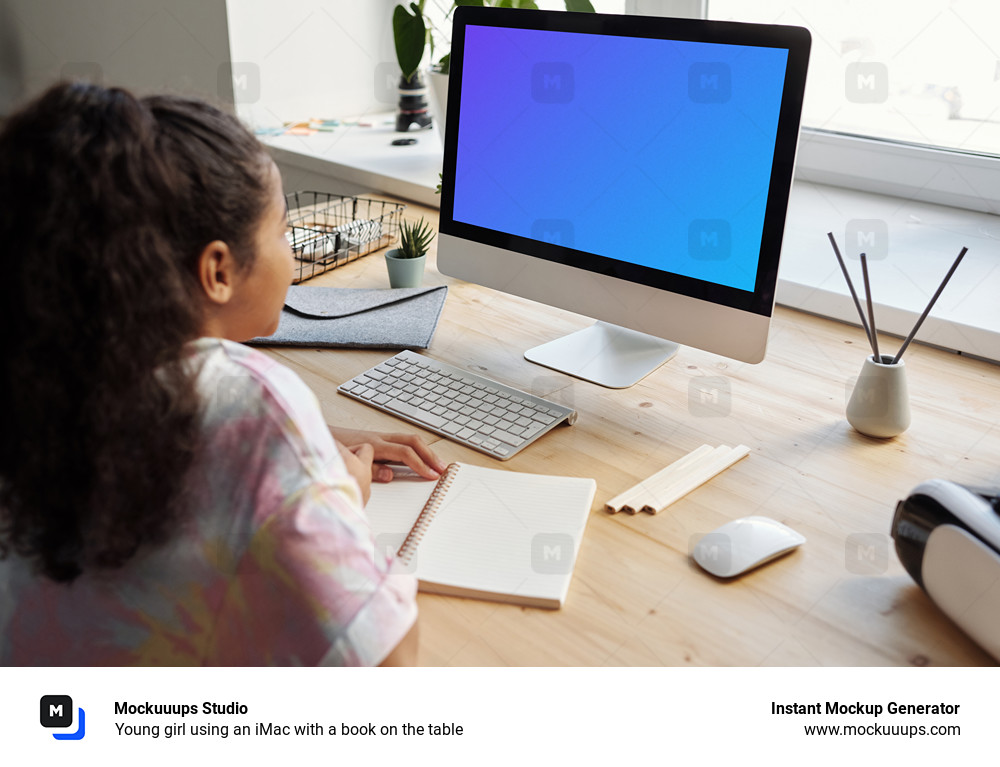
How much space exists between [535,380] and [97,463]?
2.15 ft

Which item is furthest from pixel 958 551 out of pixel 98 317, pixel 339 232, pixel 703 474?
pixel 339 232

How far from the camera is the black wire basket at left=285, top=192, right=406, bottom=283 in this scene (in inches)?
59.6

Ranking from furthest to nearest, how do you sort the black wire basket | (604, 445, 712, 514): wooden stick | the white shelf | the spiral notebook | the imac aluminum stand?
the white shelf → the black wire basket → the imac aluminum stand → (604, 445, 712, 514): wooden stick → the spiral notebook

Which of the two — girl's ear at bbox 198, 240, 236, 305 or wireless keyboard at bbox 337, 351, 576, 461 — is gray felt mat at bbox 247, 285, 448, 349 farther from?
girl's ear at bbox 198, 240, 236, 305

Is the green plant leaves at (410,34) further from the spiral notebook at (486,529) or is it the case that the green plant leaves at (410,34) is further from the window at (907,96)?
the spiral notebook at (486,529)

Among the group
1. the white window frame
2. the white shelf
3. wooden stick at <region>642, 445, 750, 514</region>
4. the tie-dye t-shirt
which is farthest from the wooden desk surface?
the white shelf

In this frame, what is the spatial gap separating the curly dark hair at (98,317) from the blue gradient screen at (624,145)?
0.58m

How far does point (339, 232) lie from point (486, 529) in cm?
89

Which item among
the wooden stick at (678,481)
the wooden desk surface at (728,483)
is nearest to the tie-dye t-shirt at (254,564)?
the wooden desk surface at (728,483)

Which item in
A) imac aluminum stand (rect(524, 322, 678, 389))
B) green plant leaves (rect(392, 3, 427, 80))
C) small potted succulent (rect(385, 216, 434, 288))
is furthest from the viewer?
green plant leaves (rect(392, 3, 427, 80))
